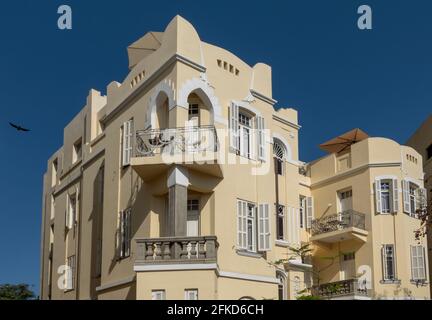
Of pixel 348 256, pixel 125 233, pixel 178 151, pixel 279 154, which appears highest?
pixel 279 154

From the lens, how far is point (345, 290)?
27.4 m

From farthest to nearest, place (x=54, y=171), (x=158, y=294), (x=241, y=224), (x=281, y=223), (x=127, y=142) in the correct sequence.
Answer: (x=54, y=171), (x=281, y=223), (x=127, y=142), (x=241, y=224), (x=158, y=294)

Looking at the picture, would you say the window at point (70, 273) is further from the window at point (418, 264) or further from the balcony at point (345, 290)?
the window at point (418, 264)

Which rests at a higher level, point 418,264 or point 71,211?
point 71,211

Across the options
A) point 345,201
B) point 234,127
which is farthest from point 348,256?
point 234,127

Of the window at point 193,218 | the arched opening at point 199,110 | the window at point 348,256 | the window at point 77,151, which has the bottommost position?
the window at point 348,256

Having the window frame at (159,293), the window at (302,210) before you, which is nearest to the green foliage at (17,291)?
the window at (302,210)

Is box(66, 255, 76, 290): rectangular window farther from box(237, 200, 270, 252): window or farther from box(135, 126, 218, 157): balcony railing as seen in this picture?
box(237, 200, 270, 252): window

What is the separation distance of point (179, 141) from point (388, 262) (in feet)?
40.7

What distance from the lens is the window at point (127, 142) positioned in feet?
79.5

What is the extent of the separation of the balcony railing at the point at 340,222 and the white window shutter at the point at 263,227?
22.0 feet

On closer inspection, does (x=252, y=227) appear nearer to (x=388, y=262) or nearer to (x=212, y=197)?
(x=212, y=197)
